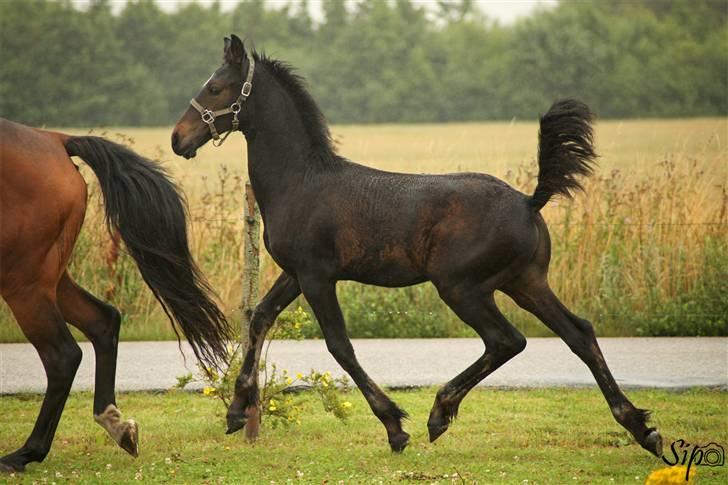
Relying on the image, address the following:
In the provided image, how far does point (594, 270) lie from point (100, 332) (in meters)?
6.24

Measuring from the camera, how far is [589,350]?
638 cm

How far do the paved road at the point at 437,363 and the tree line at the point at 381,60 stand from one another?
42278 millimetres

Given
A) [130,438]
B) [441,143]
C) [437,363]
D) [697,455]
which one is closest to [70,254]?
[130,438]

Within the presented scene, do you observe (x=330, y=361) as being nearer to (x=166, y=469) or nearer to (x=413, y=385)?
(x=413, y=385)

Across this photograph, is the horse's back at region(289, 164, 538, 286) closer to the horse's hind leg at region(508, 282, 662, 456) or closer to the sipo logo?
the horse's hind leg at region(508, 282, 662, 456)

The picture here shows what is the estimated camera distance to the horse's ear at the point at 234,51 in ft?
21.8

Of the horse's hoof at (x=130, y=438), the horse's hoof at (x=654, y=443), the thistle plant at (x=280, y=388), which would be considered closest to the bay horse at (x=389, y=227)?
the horse's hoof at (x=654, y=443)

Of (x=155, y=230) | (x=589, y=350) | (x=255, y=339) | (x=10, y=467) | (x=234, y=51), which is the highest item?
(x=234, y=51)

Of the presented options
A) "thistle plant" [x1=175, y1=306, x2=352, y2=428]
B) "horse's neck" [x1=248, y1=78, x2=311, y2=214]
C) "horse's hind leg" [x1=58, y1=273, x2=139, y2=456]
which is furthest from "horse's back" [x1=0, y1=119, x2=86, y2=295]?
"thistle plant" [x1=175, y1=306, x2=352, y2=428]

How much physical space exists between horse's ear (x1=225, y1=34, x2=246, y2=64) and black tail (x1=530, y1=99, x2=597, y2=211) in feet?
5.95

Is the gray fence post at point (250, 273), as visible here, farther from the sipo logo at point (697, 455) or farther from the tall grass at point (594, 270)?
the tall grass at point (594, 270)

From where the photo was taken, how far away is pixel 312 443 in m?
7.07

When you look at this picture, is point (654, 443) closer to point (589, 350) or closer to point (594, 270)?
point (589, 350)

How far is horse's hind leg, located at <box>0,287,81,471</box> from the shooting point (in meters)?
6.06
